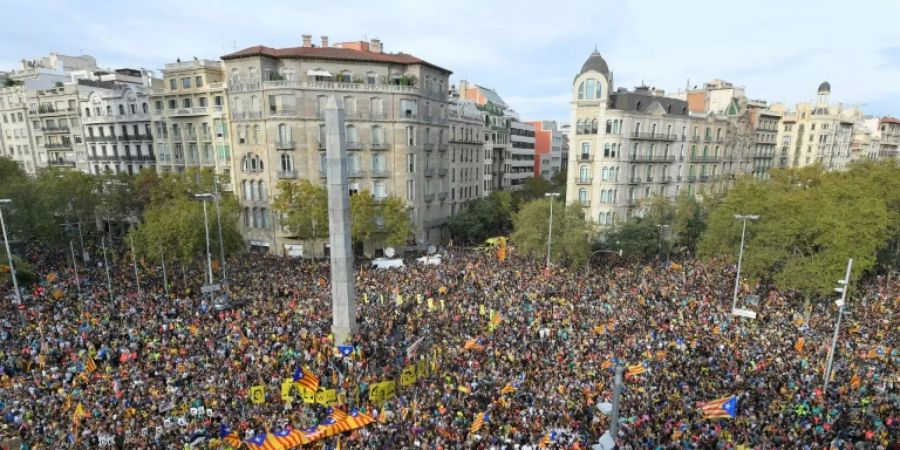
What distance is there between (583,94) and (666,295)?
28.2m

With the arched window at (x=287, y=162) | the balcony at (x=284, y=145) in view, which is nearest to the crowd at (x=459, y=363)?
the arched window at (x=287, y=162)

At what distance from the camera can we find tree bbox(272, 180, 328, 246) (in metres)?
44.4

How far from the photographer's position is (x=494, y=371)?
77.1 ft

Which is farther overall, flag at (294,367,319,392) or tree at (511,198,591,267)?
tree at (511,198,591,267)

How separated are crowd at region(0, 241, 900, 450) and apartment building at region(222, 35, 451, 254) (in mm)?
16063

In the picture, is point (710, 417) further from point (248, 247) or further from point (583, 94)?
point (248, 247)

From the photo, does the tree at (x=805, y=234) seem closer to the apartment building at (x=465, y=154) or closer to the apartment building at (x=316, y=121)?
the apartment building at (x=316, y=121)

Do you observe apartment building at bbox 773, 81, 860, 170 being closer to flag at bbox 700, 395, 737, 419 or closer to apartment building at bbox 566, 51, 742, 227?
apartment building at bbox 566, 51, 742, 227

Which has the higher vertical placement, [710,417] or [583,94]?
[583,94]

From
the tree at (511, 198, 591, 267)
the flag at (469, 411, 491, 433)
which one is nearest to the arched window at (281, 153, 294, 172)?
the tree at (511, 198, 591, 267)

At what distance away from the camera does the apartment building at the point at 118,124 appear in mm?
60219

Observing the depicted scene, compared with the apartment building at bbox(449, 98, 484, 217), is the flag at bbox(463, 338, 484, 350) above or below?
below

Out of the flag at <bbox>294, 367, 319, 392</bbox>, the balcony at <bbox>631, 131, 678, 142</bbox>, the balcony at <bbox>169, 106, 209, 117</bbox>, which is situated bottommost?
the flag at <bbox>294, 367, 319, 392</bbox>

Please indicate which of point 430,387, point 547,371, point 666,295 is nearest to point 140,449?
point 430,387
